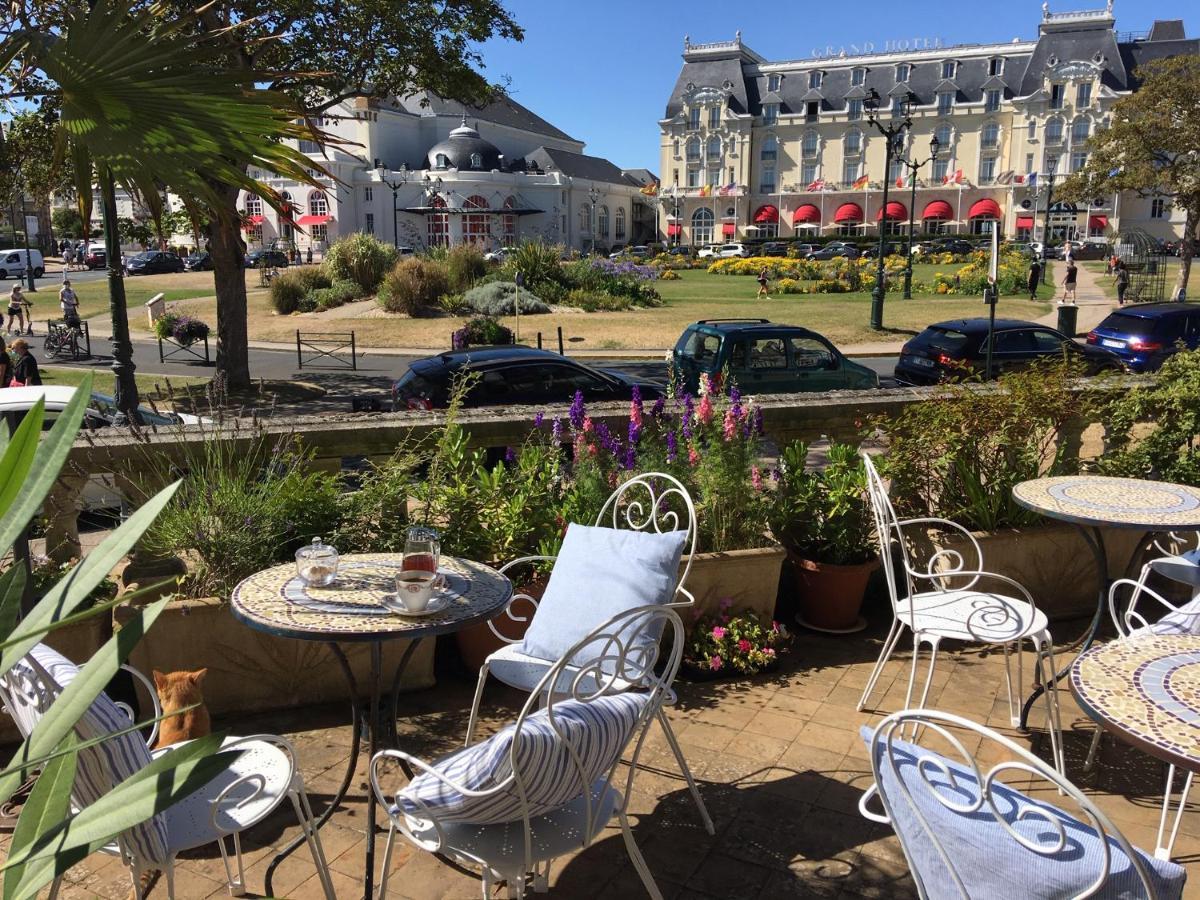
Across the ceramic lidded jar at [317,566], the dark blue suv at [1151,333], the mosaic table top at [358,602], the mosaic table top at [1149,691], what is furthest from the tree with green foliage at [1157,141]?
the ceramic lidded jar at [317,566]

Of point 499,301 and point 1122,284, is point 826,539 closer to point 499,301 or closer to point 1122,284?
point 499,301

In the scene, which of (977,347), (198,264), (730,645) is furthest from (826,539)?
(198,264)

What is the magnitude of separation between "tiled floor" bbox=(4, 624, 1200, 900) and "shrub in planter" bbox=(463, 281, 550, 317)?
24996 mm

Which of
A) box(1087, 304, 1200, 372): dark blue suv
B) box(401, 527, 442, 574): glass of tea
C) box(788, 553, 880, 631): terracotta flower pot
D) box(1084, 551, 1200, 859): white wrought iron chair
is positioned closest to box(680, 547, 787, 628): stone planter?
box(788, 553, 880, 631): terracotta flower pot

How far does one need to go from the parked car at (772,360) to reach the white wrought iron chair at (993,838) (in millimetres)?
11526

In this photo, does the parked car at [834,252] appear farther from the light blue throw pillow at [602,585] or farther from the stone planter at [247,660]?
the light blue throw pillow at [602,585]

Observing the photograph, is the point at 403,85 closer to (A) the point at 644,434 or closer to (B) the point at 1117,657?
(A) the point at 644,434

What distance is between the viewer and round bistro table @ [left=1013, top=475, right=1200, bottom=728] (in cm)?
407

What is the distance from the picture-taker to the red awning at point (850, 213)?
87.9 metres

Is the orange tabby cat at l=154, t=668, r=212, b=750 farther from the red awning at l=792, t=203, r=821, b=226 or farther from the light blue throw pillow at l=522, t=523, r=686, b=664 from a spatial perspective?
the red awning at l=792, t=203, r=821, b=226

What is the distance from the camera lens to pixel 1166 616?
3795mm

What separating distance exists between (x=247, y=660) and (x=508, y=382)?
761 centimetres

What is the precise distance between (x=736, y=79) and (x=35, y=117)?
87630mm

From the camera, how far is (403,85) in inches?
635
